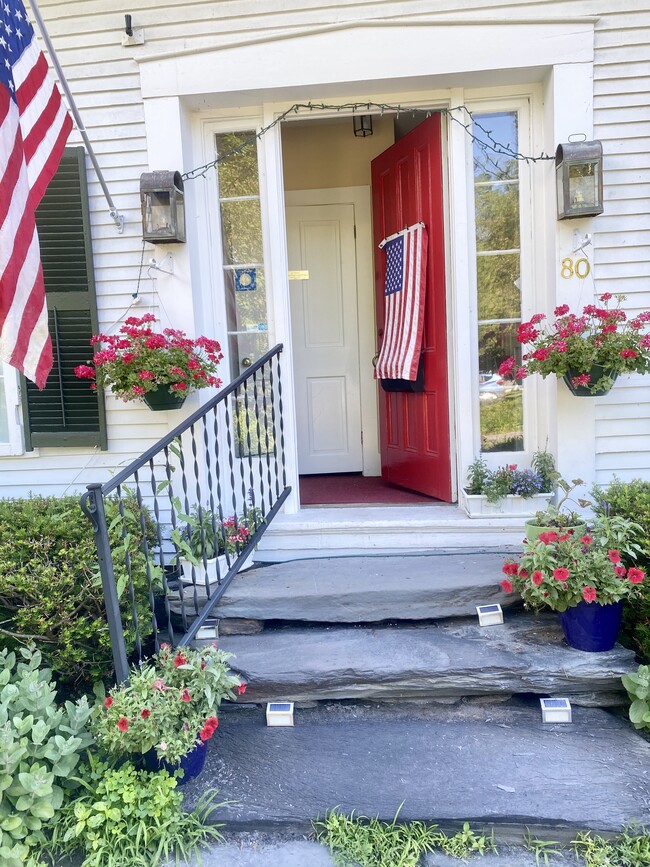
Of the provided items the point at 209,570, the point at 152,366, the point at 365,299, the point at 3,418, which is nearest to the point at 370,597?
the point at 209,570

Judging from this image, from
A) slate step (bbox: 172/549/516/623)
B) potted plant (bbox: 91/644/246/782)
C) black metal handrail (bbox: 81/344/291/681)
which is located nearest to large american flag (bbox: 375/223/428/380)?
black metal handrail (bbox: 81/344/291/681)

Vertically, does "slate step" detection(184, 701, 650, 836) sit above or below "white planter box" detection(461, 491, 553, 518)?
below

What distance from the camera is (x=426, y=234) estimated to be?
3631mm

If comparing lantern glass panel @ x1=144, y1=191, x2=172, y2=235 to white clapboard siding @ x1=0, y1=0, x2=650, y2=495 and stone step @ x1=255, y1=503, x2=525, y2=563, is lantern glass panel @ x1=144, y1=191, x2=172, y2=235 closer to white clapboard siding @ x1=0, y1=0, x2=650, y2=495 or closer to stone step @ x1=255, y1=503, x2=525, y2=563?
white clapboard siding @ x1=0, y1=0, x2=650, y2=495

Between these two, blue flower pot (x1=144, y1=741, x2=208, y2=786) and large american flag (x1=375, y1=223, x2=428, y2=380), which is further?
large american flag (x1=375, y1=223, x2=428, y2=380)

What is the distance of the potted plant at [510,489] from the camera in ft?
10.6

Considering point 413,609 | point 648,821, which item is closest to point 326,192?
point 413,609

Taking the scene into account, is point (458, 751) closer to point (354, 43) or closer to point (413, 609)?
point (413, 609)

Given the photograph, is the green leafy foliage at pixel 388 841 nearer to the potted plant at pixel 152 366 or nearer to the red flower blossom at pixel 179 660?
the red flower blossom at pixel 179 660

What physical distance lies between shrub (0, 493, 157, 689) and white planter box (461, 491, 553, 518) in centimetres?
172

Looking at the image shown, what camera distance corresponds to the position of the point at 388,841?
1901mm

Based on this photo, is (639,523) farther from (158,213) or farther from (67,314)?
(67,314)

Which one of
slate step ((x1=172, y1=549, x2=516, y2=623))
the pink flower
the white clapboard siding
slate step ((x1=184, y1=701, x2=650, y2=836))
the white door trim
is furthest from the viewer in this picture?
the white door trim

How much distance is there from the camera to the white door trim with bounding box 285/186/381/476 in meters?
4.79
